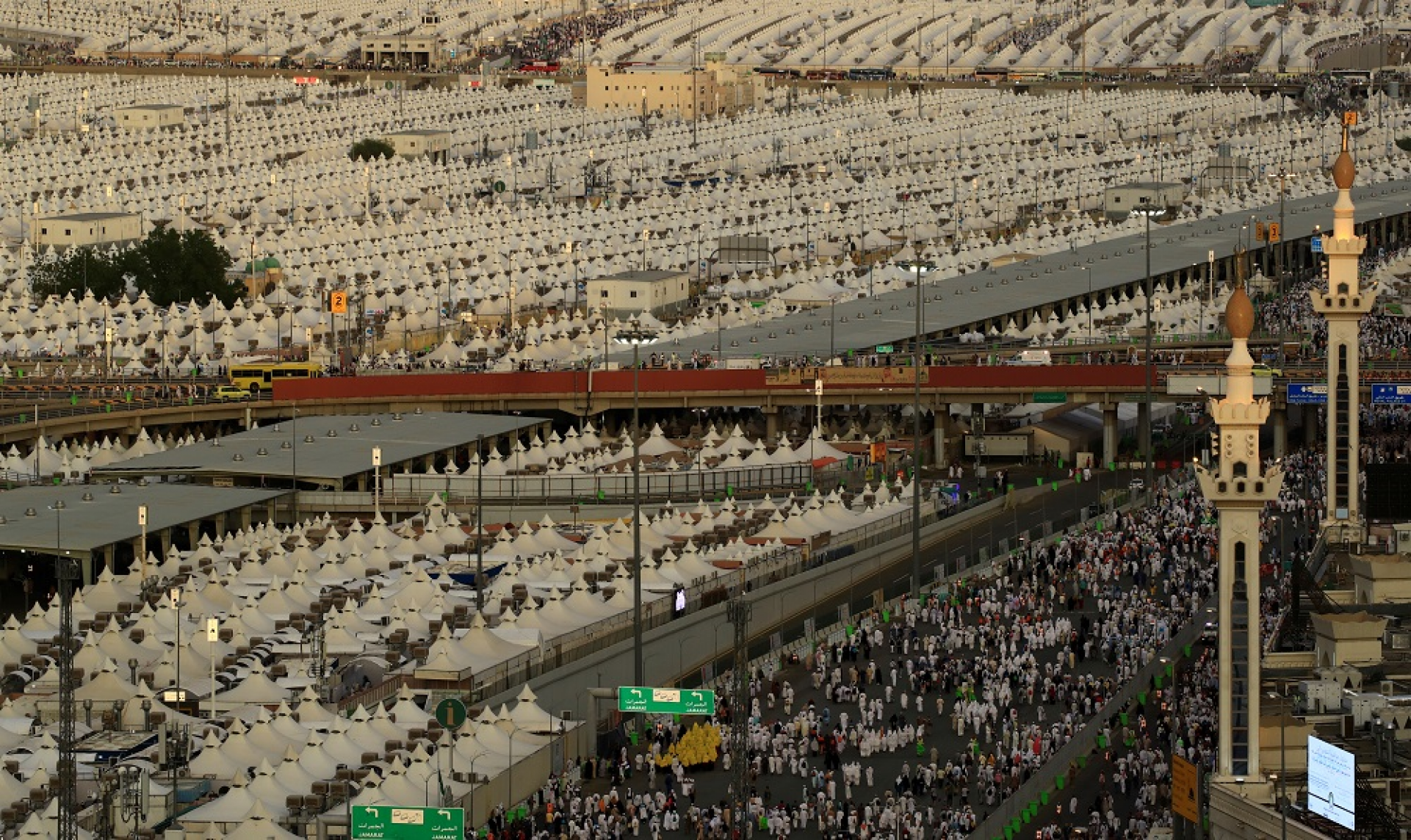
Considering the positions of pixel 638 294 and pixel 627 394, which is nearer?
pixel 627 394

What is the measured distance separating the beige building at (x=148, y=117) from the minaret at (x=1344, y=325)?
135255 mm

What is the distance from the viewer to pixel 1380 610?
5450 cm

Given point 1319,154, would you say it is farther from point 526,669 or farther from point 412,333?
point 526,669

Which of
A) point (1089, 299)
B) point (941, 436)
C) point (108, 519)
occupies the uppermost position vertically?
point (1089, 299)

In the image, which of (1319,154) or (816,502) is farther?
(1319,154)

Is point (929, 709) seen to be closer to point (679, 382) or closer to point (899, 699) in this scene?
point (899, 699)

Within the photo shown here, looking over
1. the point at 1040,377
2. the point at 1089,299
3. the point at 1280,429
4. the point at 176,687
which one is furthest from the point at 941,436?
the point at 176,687

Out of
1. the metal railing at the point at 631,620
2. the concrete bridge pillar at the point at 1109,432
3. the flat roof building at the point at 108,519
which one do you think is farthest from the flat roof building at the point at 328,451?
the concrete bridge pillar at the point at 1109,432

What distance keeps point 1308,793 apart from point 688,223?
332 feet

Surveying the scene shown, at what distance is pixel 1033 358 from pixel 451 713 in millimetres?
43179

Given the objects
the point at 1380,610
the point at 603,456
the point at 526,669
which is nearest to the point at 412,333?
the point at 603,456

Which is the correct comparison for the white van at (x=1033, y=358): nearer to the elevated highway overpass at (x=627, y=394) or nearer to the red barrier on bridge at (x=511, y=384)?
the elevated highway overpass at (x=627, y=394)

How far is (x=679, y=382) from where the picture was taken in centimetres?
9381

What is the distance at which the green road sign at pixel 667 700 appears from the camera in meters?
52.2
